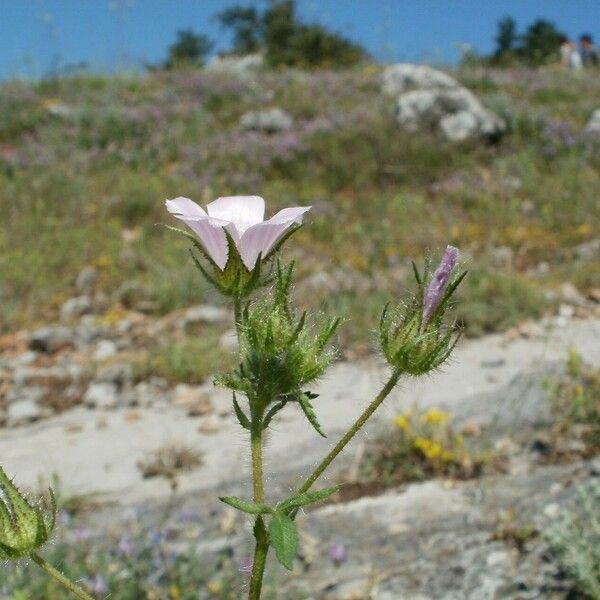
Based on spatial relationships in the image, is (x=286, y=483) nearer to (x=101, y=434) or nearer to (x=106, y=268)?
(x=101, y=434)

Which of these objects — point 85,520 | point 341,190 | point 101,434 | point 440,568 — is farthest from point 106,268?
point 440,568

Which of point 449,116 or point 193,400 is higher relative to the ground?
point 449,116

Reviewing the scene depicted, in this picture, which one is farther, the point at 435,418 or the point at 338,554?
the point at 435,418

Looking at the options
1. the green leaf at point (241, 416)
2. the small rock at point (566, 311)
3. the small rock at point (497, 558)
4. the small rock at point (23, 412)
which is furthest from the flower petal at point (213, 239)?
the small rock at point (566, 311)

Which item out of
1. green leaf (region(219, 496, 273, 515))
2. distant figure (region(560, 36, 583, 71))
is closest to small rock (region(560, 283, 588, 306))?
green leaf (region(219, 496, 273, 515))

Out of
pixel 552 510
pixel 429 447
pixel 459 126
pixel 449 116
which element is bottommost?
pixel 552 510

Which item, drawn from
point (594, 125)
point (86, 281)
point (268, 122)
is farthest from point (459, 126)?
point (86, 281)

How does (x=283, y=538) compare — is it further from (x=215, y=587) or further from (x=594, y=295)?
(x=594, y=295)

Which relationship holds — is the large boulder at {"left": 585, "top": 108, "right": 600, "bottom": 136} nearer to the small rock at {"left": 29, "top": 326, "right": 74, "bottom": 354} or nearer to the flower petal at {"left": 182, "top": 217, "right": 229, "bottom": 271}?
the small rock at {"left": 29, "top": 326, "right": 74, "bottom": 354}
